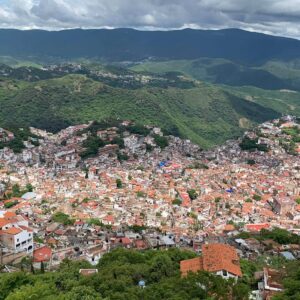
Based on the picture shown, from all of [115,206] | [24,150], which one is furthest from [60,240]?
[24,150]

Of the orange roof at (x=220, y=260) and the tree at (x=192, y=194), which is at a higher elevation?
the orange roof at (x=220, y=260)

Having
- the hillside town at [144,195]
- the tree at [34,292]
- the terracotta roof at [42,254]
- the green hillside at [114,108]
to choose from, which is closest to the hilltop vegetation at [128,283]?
the tree at [34,292]

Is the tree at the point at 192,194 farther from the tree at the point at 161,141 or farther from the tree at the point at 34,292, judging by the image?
the tree at the point at 34,292

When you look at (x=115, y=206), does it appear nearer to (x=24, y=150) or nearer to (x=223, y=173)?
(x=223, y=173)

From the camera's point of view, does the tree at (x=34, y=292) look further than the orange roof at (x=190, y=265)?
No

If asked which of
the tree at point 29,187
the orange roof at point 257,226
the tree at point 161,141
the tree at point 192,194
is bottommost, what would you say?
the tree at point 161,141

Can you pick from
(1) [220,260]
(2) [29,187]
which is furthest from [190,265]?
(2) [29,187]

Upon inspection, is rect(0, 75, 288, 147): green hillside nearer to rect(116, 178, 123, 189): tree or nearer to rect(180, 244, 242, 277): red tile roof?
rect(116, 178, 123, 189): tree

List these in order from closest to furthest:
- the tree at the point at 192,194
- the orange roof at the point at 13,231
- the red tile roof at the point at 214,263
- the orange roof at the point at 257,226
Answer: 1. the red tile roof at the point at 214,263
2. the orange roof at the point at 13,231
3. the orange roof at the point at 257,226
4. the tree at the point at 192,194
